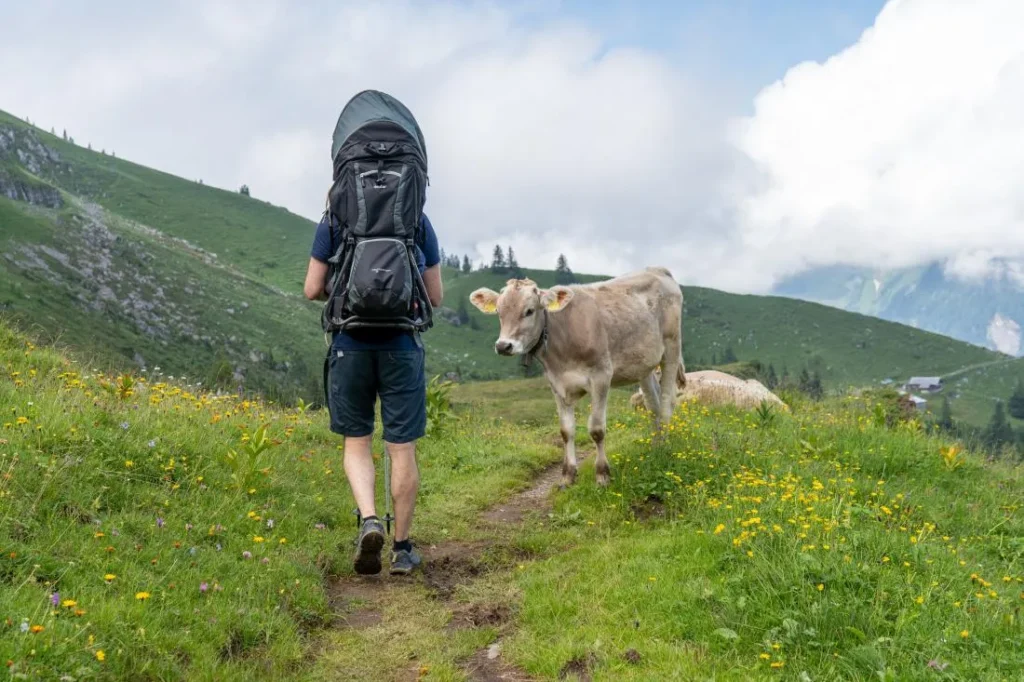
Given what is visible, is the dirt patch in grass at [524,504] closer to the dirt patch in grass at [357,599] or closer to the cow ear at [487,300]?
the dirt patch in grass at [357,599]

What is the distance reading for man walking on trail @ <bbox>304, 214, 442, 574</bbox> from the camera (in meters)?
6.21

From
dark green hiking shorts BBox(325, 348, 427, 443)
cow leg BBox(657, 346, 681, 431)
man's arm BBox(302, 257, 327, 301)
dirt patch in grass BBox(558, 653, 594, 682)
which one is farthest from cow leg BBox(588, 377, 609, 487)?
dirt patch in grass BBox(558, 653, 594, 682)

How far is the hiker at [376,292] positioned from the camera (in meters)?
5.91

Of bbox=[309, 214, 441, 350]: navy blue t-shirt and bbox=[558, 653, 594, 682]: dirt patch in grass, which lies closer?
bbox=[558, 653, 594, 682]: dirt patch in grass

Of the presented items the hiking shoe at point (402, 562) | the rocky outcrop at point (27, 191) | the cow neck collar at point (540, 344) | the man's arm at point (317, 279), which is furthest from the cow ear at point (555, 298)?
the rocky outcrop at point (27, 191)

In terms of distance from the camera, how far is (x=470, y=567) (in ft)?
22.8

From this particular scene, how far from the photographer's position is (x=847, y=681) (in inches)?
163

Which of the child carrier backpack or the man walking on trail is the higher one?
the child carrier backpack

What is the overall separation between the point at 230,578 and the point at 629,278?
28.2 feet

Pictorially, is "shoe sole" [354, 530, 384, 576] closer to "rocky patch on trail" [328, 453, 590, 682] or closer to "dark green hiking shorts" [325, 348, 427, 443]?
"rocky patch on trail" [328, 453, 590, 682]

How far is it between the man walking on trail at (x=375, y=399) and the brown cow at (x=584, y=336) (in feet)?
6.92

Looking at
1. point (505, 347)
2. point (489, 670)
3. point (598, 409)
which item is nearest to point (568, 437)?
point (598, 409)

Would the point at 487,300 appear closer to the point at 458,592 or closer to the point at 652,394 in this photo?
the point at 652,394

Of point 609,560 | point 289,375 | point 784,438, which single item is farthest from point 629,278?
point 289,375
